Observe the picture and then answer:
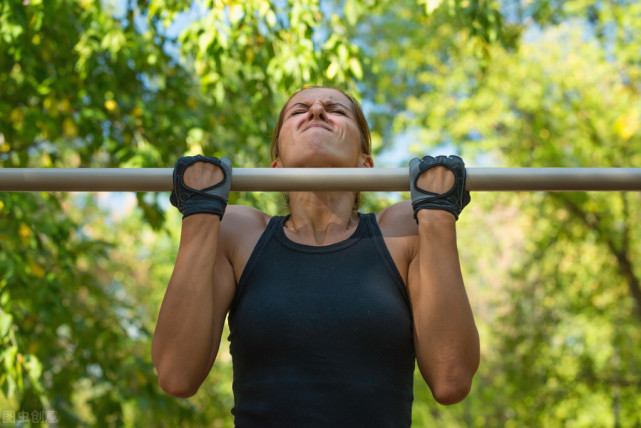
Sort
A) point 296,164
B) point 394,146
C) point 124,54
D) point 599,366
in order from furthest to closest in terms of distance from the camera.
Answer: point 394,146, point 599,366, point 124,54, point 296,164

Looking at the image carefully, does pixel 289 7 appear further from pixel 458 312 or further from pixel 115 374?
pixel 458 312

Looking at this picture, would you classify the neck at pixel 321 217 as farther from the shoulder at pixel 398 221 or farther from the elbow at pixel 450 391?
the elbow at pixel 450 391

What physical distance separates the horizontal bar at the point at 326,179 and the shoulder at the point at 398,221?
0.08 meters

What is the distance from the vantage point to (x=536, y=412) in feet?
24.6

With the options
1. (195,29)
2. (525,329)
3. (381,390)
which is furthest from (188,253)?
(525,329)

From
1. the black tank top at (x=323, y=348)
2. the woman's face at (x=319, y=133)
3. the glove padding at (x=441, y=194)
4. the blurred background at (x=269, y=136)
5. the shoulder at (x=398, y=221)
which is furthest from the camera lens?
the blurred background at (x=269, y=136)

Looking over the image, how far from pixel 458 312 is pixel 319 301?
0.29 meters

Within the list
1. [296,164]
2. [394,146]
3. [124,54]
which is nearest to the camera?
[296,164]

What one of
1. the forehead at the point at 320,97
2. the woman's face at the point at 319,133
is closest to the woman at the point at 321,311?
the woman's face at the point at 319,133

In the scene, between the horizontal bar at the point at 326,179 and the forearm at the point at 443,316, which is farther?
the horizontal bar at the point at 326,179

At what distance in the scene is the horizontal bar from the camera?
5.31 ft

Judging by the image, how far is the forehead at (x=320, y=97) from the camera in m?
1.86

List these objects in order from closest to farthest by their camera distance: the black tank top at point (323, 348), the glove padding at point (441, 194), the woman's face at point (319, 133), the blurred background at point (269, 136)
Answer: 1. the black tank top at point (323, 348)
2. the glove padding at point (441, 194)
3. the woman's face at point (319, 133)
4. the blurred background at point (269, 136)

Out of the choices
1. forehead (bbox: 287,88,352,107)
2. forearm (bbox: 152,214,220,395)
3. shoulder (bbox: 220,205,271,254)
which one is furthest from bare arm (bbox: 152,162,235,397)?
forehead (bbox: 287,88,352,107)
